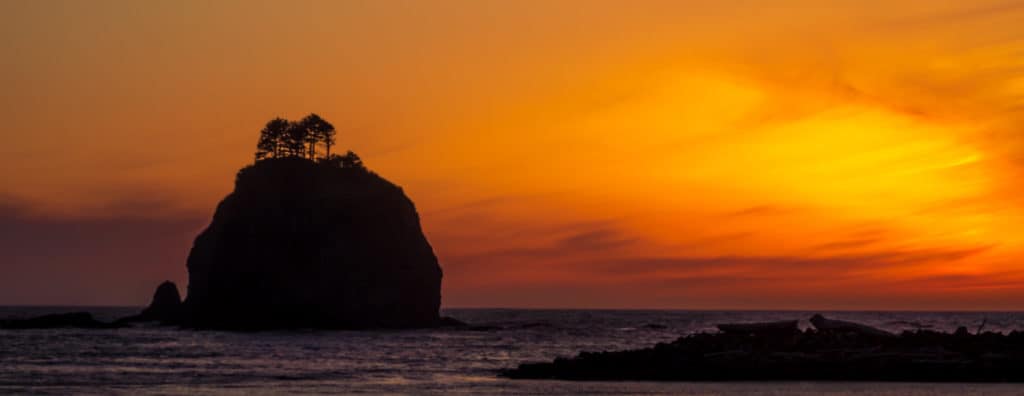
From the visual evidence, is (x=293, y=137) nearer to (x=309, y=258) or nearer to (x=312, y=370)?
(x=309, y=258)

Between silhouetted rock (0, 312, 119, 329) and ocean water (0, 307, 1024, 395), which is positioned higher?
silhouetted rock (0, 312, 119, 329)

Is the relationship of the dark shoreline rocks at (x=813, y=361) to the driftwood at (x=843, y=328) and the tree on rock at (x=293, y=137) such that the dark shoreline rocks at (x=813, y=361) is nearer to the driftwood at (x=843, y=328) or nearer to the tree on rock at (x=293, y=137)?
the driftwood at (x=843, y=328)

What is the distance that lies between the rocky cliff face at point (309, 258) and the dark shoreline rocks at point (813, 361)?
58.7m

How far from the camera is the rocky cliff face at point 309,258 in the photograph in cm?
10025

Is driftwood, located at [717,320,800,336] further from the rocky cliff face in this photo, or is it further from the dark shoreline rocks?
the rocky cliff face

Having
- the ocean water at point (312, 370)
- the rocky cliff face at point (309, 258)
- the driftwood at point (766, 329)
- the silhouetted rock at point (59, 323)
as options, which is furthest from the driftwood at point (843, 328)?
the silhouetted rock at point (59, 323)

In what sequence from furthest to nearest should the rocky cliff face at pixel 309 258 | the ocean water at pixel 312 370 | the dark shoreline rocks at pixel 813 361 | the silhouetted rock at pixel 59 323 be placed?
the silhouetted rock at pixel 59 323, the rocky cliff face at pixel 309 258, the dark shoreline rocks at pixel 813 361, the ocean water at pixel 312 370

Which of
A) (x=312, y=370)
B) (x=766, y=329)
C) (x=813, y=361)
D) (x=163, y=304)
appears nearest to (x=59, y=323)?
(x=163, y=304)

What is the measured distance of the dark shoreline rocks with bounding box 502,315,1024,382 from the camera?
39812 millimetres

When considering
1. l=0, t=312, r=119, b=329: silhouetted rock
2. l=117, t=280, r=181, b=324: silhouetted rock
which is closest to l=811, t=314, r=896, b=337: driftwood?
l=0, t=312, r=119, b=329: silhouetted rock

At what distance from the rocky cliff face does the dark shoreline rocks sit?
5866 cm

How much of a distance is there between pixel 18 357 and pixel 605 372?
32.0 m

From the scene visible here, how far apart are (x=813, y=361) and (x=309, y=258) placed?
2643 inches

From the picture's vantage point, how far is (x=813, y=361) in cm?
4162
